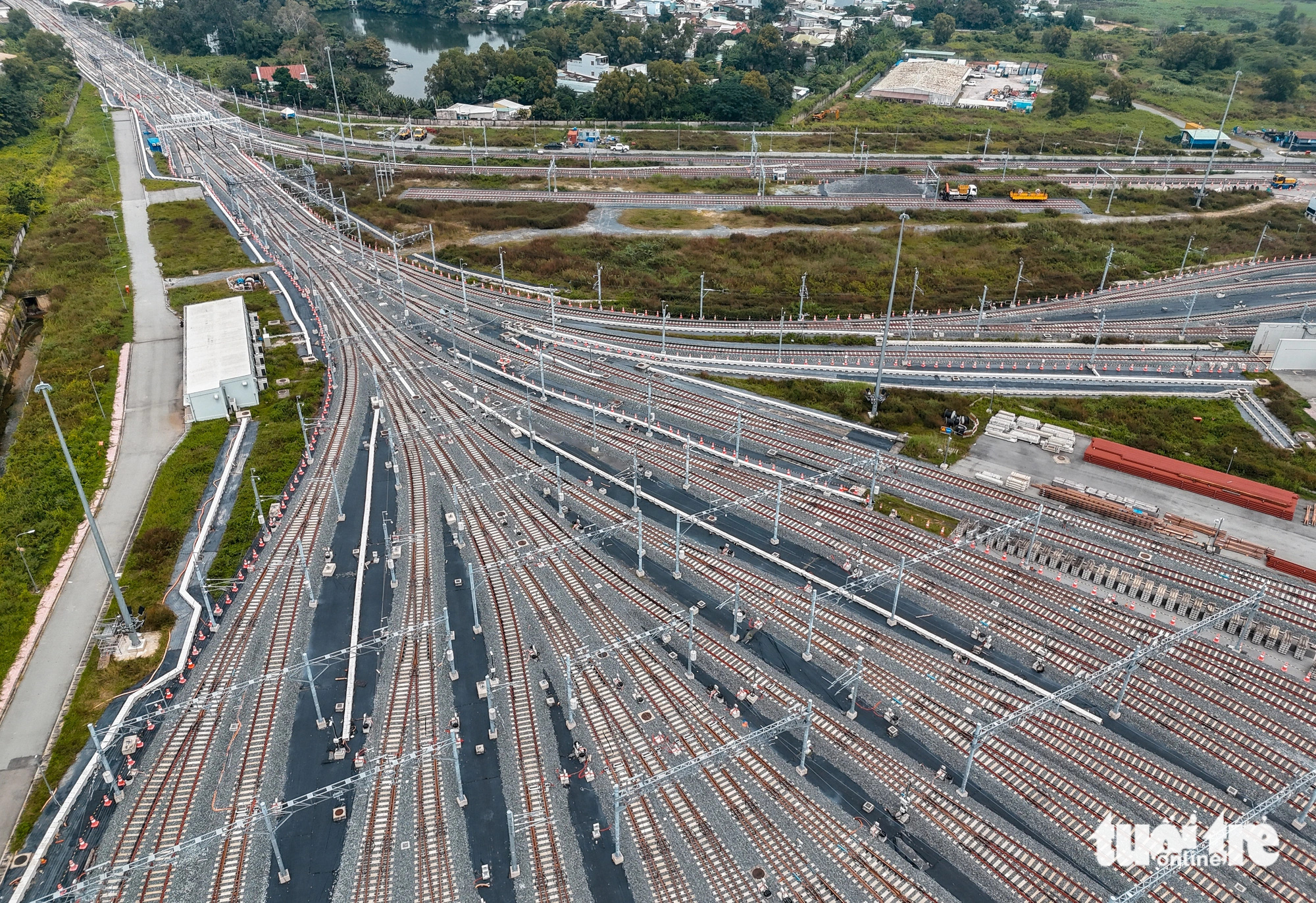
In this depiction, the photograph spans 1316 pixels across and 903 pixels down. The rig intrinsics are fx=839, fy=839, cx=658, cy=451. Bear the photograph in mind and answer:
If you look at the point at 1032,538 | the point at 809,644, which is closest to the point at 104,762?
the point at 809,644

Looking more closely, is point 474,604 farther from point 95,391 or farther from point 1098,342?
point 1098,342

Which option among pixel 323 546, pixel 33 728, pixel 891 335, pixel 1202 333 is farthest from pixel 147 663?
pixel 1202 333

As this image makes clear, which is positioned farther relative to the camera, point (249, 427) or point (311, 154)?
point (311, 154)

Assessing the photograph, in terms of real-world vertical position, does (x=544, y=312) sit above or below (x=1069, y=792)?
above

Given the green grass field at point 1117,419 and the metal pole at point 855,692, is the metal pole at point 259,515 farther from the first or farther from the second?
the green grass field at point 1117,419

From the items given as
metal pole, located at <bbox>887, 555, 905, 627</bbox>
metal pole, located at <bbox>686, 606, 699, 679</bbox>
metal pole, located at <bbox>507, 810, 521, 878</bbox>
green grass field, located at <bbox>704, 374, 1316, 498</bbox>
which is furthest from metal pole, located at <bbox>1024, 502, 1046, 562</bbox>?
metal pole, located at <bbox>507, 810, 521, 878</bbox>

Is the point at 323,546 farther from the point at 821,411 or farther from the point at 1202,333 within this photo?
the point at 1202,333

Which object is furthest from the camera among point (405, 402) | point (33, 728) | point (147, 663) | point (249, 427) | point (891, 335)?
point (891, 335)
